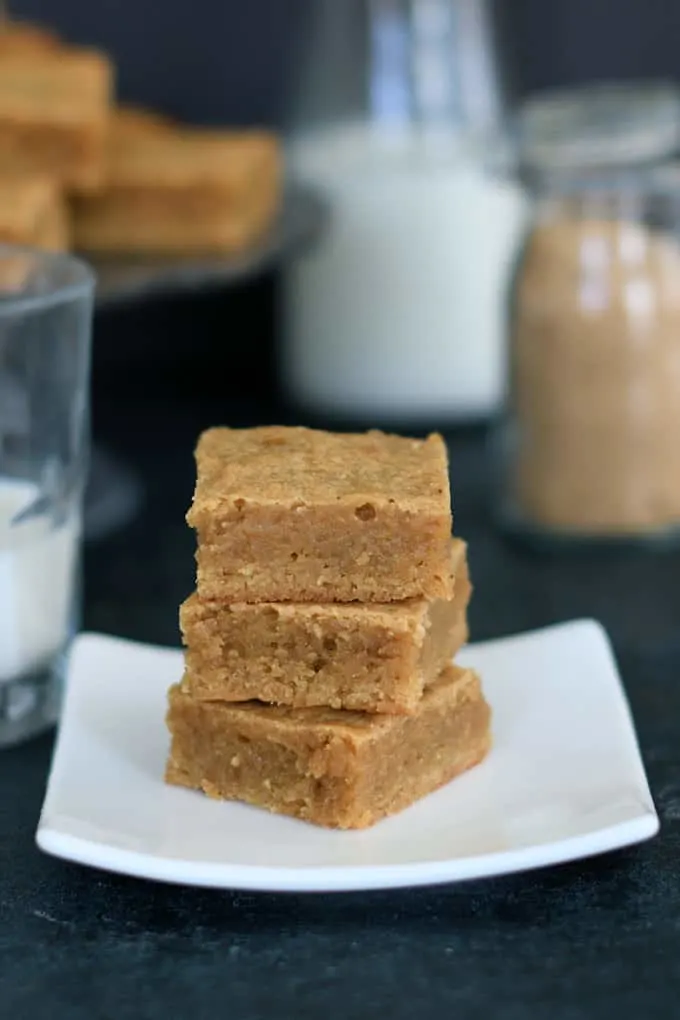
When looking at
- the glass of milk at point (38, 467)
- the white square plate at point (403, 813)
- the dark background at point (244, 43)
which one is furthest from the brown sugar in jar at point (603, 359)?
the dark background at point (244, 43)

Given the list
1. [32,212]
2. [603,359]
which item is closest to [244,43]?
[32,212]

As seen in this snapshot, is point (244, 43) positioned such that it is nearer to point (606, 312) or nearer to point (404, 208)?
point (404, 208)

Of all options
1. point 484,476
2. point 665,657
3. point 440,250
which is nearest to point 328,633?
point 665,657

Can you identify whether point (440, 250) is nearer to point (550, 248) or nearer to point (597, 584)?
point (550, 248)

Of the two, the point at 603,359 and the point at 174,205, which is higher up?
the point at 174,205

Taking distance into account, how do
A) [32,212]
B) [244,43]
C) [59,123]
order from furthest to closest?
1. [244,43]
2. [59,123]
3. [32,212]

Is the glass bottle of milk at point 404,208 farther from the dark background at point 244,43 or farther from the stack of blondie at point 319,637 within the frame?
the stack of blondie at point 319,637
